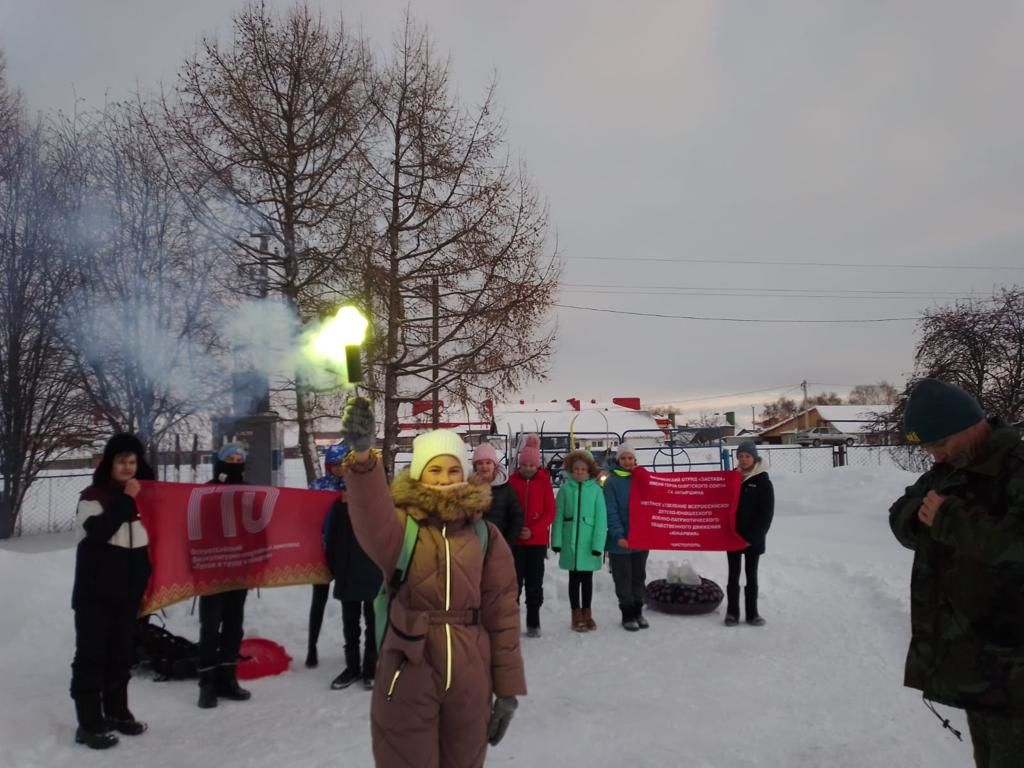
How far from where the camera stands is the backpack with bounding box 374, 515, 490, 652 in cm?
281

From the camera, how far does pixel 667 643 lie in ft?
22.3

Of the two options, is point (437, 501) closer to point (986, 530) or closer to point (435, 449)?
point (435, 449)

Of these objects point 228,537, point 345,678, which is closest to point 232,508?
point 228,537

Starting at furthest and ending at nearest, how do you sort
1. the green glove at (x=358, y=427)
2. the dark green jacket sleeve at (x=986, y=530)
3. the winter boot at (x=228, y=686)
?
1. the winter boot at (x=228, y=686)
2. the green glove at (x=358, y=427)
3. the dark green jacket sleeve at (x=986, y=530)

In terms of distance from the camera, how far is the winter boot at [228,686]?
17.7 ft

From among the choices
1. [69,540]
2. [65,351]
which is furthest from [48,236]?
[69,540]

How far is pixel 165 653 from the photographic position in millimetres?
5922

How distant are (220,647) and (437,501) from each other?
3713 millimetres

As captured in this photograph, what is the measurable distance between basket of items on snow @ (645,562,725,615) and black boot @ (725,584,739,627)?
364mm

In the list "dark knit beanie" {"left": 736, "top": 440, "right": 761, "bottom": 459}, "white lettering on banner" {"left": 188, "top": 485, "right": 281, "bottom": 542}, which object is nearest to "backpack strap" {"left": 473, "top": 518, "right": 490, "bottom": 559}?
"white lettering on banner" {"left": 188, "top": 485, "right": 281, "bottom": 542}

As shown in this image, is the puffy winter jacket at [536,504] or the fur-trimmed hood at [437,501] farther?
the puffy winter jacket at [536,504]

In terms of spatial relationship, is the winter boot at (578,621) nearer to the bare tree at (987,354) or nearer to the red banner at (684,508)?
the red banner at (684,508)

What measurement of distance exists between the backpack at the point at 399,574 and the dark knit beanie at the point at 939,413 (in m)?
1.80

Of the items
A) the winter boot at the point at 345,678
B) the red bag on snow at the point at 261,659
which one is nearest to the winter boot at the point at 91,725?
the red bag on snow at the point at 261,659
